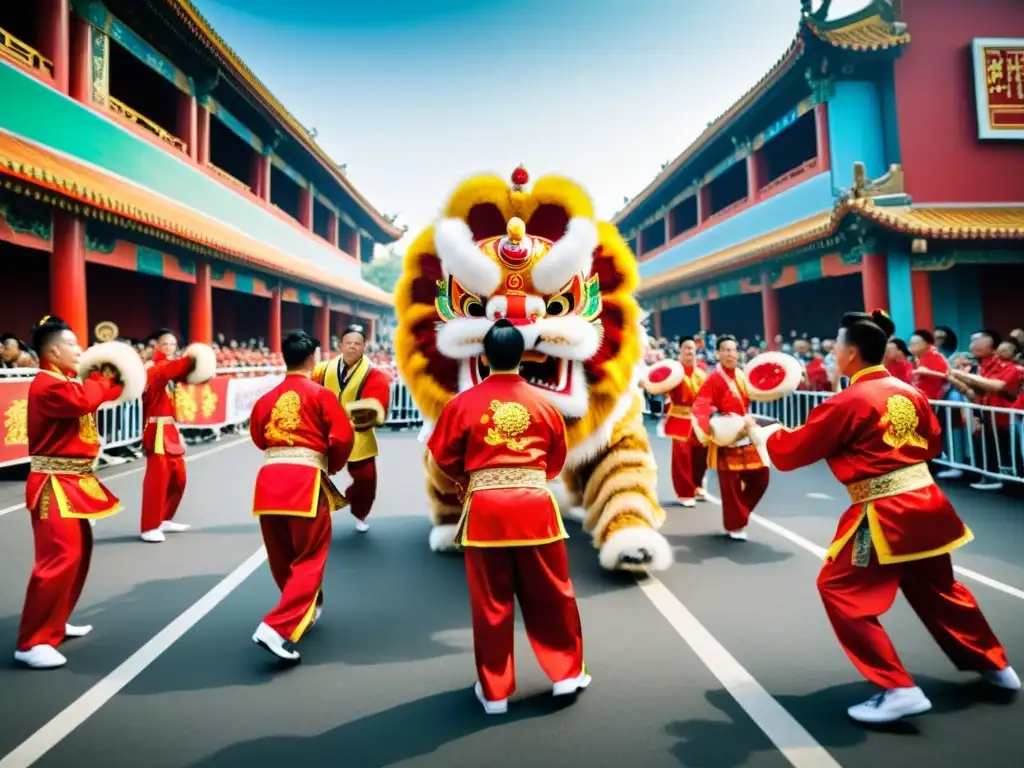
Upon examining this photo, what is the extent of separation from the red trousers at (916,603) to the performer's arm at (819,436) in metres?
0.34

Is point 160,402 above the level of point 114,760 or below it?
above

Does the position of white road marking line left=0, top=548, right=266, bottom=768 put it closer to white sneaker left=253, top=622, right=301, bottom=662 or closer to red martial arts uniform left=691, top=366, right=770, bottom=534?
white sneaker left=253, top=622, right=301, bottom=662

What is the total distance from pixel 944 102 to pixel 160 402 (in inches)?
547

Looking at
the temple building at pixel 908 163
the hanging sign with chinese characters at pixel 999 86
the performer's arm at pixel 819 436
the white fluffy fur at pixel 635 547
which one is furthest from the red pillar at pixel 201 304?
the hanging sign with chinese characters at pixel 999 86

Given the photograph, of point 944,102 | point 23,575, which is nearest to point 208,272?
point 23,575

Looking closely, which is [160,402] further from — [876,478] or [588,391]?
[876,478]

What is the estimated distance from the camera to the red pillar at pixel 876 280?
11.4 metres

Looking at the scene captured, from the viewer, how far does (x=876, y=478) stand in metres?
→ 2.53

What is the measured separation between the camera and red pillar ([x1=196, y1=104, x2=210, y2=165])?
13.9 m

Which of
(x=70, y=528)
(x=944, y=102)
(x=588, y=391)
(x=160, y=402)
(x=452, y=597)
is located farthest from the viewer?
(x=944, y=102)

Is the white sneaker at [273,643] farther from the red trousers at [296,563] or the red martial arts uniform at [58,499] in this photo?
the red martial arts uniform at [58,499]

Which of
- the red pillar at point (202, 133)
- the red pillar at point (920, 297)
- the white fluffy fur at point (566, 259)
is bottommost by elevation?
the white fluffy fur at point (566, 259)

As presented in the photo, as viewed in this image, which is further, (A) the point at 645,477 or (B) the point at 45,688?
(A) the point at 645,477

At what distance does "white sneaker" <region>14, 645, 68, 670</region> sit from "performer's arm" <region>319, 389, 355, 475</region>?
133cm
